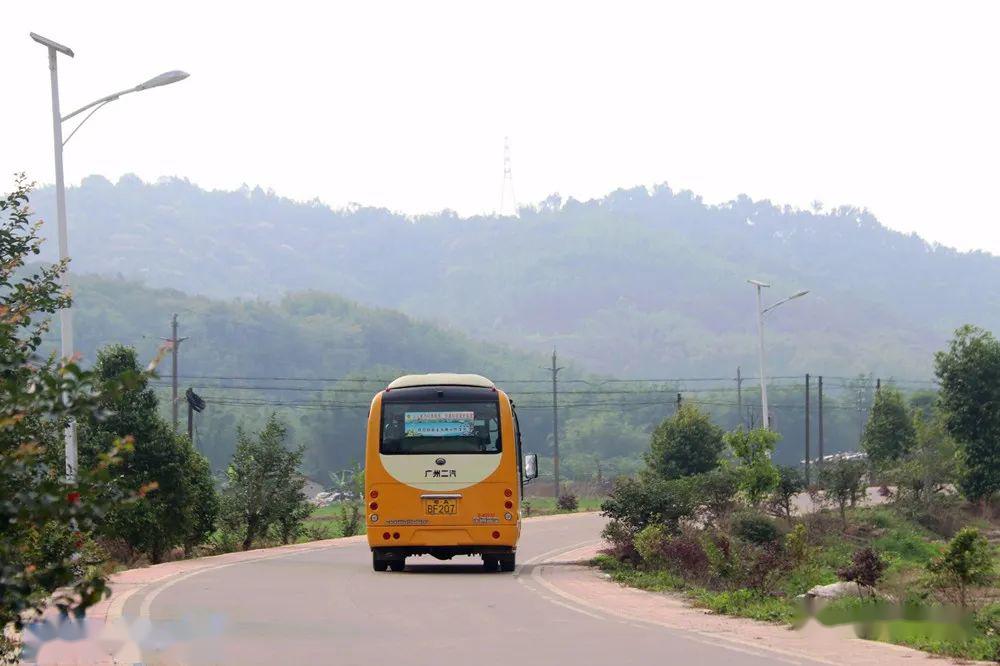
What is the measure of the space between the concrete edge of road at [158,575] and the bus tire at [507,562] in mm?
4865

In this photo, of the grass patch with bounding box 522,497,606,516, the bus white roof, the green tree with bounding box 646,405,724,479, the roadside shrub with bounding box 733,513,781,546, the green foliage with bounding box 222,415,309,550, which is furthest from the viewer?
the grass patch with bounding box 522,497,606,516

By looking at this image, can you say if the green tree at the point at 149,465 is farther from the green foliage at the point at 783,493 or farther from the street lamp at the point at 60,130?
the green foliage at the point at 783,493

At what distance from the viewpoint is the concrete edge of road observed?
56.2ft

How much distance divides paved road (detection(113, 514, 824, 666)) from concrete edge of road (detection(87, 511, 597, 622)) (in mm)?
158

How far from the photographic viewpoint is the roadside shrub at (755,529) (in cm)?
3666

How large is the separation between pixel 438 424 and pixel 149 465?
7952 millimetres

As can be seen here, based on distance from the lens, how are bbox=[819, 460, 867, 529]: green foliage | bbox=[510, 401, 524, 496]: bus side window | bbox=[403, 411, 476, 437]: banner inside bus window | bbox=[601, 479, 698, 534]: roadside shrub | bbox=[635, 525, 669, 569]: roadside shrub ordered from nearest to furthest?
bbox=[403, 411, 476, 437]: banner inside bus window
bbox=[510, 401, 524, 496]: bus side window
bbox=[635, 525, 669, 569]: roadside shrub
bbox=[601, 479, 698, 534]: roadside shrub
bbox=[819, 460, 867, 529]: green foliage

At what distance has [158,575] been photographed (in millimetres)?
23375

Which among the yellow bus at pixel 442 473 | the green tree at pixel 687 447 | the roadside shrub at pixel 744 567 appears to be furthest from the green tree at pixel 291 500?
the green tree at pixel 687 447

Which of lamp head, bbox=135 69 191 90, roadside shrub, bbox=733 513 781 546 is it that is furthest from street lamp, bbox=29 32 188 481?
roadside shrub, bbox=733 513 781 546

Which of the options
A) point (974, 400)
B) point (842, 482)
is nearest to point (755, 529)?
point (842, 482)

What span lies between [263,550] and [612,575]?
11.4 metres

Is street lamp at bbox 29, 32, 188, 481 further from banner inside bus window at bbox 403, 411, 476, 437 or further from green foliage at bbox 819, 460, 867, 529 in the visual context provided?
green foliage at bbox 819, 460, 867, 529

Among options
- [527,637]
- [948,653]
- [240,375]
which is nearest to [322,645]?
[527,637]
